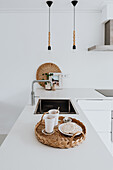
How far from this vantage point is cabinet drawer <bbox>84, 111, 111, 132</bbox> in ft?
7.71

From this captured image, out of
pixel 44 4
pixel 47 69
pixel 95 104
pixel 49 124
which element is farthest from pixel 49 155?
pixel 44 4

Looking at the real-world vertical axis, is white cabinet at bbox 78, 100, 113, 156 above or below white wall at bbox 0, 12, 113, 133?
below

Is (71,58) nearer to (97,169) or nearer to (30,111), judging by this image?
(30,111)

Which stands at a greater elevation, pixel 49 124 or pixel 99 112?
pixel 49 124

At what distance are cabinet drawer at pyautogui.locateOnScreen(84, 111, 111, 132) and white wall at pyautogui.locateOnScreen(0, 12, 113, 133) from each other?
0.96m

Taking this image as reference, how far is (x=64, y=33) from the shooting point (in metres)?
3.15

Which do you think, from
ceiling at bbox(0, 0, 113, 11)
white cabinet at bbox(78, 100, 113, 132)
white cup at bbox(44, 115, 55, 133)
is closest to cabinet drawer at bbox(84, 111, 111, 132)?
white cabinet at bbox(78, 100, 113, 132)

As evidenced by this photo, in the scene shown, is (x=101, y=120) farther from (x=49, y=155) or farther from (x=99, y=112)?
(x=49, y=155)

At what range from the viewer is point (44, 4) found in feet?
9.09

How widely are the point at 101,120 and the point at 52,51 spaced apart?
62.5 inches

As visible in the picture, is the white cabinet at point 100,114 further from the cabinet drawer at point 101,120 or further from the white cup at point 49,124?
the white cup at point 49,124

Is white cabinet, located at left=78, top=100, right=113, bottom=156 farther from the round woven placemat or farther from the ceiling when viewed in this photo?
the ceiling

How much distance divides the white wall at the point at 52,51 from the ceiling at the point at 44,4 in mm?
151

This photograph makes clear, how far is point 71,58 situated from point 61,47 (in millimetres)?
285
